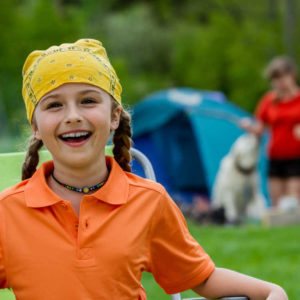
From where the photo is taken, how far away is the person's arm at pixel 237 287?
170 centimetres

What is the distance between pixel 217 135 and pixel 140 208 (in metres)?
→ 5.99

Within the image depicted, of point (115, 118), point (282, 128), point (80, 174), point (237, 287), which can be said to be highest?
point (115, 118)

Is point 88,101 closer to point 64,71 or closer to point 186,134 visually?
point 64,71

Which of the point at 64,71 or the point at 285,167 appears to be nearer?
the point at 64,71

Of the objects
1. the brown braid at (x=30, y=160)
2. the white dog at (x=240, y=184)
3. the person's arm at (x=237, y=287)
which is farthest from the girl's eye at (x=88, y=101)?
the white dog at (x=240, y=184)

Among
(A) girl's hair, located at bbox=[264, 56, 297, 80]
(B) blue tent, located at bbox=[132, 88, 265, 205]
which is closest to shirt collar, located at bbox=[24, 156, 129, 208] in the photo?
(A) girl's hair, located at bbox=[264, 56, 297, 80]

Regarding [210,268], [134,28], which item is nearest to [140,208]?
[210,268]

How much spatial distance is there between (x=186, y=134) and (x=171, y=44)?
15.5 m

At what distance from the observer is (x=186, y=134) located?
26.2 ft

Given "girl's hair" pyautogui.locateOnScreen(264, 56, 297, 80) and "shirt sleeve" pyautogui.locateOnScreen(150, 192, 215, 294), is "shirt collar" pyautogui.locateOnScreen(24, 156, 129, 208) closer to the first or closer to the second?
"shirt sleeve" pyautogui.locateOnScreen(150, 192, 215, 294)

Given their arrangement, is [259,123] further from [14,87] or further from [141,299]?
[14,87]

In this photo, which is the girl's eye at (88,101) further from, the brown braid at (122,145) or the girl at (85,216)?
the brown braid at (122,145)

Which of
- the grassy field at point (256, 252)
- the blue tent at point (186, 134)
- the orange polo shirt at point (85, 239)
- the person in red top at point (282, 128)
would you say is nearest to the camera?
the orange polo shirt at point (85, 239)

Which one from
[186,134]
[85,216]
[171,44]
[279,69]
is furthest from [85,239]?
[171,44]
